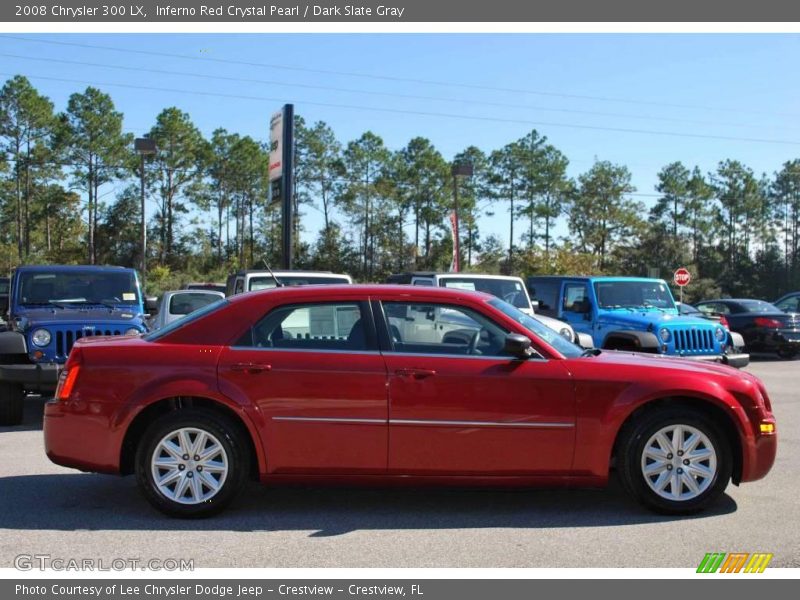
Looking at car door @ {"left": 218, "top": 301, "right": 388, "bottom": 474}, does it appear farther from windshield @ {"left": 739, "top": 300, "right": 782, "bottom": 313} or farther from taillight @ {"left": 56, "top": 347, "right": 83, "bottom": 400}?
windshield @ {"left": 739, "top": 300, "right": 782, "bottom": 313}

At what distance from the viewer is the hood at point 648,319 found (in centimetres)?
1188

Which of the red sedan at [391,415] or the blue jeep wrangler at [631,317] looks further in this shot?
the blue jeep wrangler at [631,317]

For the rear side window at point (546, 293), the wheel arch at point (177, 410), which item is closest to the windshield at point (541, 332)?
the wheel arch at point (177, 410)

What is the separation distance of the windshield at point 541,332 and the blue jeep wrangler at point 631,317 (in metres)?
4.70

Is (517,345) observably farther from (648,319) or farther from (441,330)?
(648,319)

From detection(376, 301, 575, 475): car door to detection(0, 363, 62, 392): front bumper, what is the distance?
494cm

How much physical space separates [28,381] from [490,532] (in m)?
5.77

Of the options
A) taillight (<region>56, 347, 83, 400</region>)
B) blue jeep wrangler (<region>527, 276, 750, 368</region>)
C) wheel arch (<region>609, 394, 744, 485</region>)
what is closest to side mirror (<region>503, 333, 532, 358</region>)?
wheel arch (<region>609, 394, 744, 485</region>)

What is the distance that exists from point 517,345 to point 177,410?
231 centimetres

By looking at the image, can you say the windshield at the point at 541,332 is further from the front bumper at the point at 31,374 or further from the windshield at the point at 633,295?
the windshield at the point at 633,295

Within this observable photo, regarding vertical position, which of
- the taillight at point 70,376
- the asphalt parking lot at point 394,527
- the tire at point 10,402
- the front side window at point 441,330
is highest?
the front side window at point 441,330

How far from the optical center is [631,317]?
12.3 metres

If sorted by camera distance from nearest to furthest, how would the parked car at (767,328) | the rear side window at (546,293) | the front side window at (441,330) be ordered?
the front side window at (441,330) < the rear side window at (546,293) < the parked car at (767,328)

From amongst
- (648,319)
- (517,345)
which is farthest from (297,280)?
(517,345)
